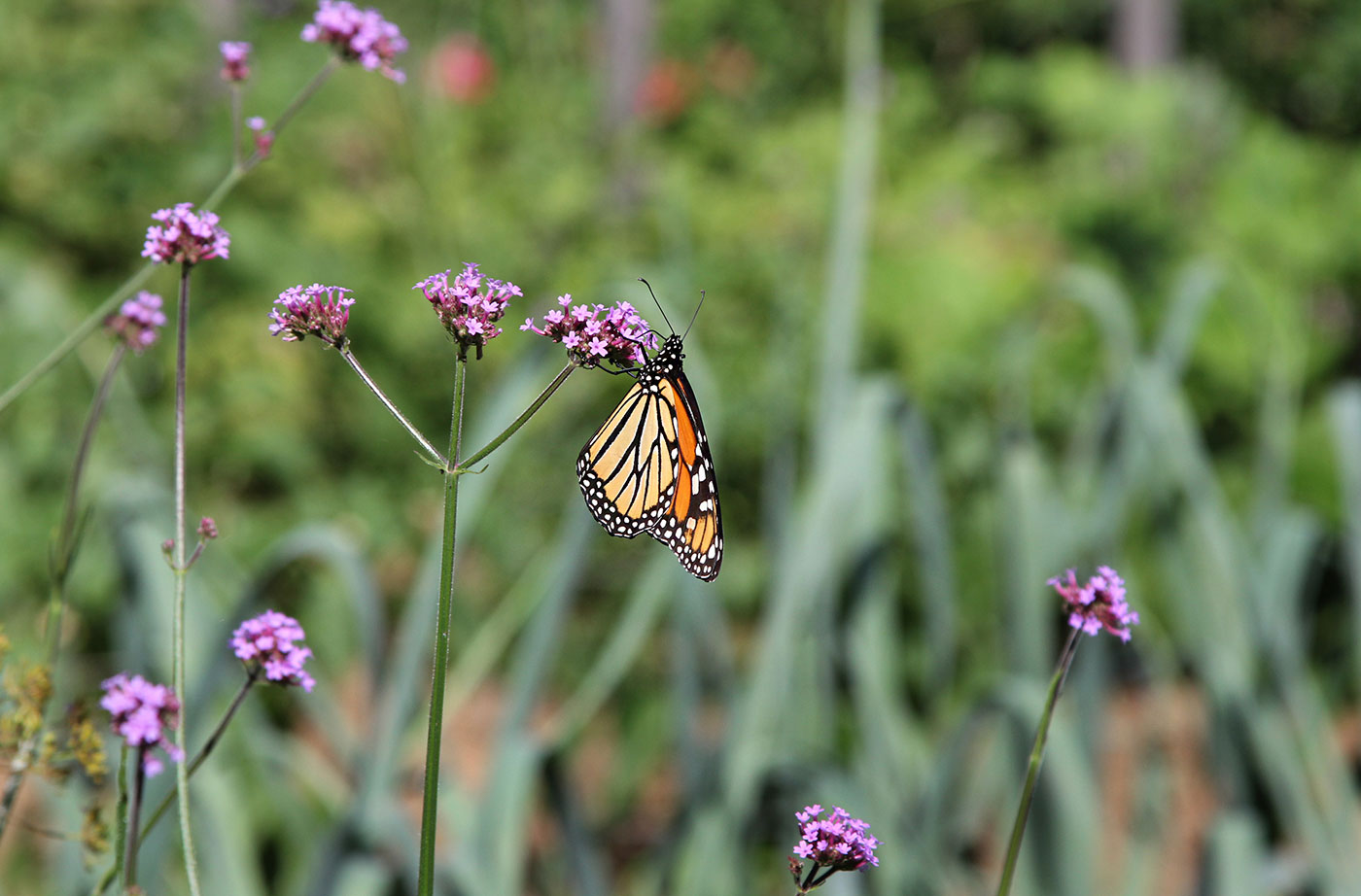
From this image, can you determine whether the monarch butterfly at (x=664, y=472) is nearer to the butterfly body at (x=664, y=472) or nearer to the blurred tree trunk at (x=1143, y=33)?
the butterfly body at (x=664, y=472)

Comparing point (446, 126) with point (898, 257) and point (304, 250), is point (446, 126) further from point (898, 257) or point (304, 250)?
point (898, 257)

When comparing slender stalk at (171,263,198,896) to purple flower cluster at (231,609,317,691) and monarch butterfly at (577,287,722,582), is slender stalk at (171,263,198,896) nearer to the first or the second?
purple flower cluster at (231,609,317,691)

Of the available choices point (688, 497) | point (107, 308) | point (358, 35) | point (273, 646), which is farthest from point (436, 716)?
point (688, 497)

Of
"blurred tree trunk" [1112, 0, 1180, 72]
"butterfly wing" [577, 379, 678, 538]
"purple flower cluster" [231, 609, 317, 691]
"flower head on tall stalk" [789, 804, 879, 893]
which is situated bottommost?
"flower head on tall stalk" [789, 804, 879, 893]

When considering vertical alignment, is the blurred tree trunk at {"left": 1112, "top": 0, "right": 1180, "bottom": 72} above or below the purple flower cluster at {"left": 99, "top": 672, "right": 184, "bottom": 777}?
above

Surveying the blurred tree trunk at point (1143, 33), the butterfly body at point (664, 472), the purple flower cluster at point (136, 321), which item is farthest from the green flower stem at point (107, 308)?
the blurred tree trunk at point (1143, 33)

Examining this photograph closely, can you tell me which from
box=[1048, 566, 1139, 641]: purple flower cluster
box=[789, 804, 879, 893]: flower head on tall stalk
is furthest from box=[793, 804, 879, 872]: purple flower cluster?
box=[1048, 566, 1139, 641]: purple flower cluster
